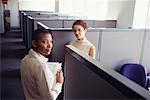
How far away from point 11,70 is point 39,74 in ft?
11.8

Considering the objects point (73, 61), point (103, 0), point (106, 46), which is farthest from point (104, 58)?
point (103, 0)

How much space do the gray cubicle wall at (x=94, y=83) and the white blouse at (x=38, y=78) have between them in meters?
0.10

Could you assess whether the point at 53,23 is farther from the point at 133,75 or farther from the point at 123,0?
the point at 133,75

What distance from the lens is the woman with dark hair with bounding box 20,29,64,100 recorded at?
1.32m

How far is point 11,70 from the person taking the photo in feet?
15.5

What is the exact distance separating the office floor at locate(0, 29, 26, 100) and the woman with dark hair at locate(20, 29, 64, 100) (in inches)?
81.6

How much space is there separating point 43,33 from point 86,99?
1.99ft

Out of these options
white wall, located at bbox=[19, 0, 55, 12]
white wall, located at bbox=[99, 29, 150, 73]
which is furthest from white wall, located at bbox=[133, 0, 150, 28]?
white wall, located at bbox=[19, 0, 55, 12]

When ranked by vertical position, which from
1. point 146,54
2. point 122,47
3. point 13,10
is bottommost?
point 146,54

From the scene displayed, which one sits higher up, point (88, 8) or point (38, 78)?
point (88, 8)

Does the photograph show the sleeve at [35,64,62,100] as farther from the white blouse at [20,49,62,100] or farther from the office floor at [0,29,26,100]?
the office floor at [0,29,26,100]

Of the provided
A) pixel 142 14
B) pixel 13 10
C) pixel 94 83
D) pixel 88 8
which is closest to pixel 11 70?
pixel 142 14

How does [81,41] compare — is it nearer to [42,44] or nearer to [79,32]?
[79,32]

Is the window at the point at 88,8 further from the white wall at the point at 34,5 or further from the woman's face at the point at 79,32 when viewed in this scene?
the white wall at the point at 34,5
